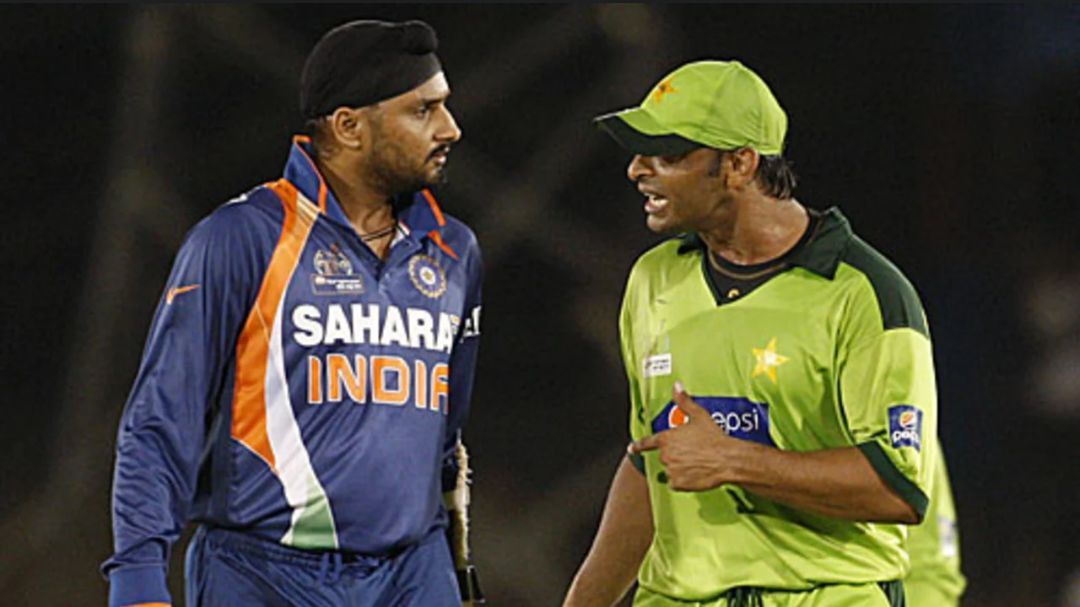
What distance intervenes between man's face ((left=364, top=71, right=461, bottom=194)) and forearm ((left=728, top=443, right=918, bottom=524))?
59 cm

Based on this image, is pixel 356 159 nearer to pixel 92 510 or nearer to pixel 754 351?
pixel 754 351

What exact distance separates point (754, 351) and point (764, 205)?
0.22m

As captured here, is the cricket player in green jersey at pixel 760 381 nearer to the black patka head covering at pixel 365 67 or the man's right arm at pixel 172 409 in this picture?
the black patka head covering at pixel 365 67

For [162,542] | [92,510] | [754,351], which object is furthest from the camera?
[92,510]

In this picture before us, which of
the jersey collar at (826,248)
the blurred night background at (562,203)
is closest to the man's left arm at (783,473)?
the jersey collar at (826,248)

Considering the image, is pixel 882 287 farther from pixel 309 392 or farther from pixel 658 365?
pixel 309 392

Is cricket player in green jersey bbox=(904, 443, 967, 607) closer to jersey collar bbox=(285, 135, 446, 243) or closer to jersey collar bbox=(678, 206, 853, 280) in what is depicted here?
jersey collar bbox=(678, 206, 853, 280)

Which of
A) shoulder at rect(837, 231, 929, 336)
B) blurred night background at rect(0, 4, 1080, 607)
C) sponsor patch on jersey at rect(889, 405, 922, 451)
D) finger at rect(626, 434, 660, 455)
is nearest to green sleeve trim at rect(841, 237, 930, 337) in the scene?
shoulder at rect(837, 231, 929, 336)

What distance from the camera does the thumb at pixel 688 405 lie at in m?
2.66

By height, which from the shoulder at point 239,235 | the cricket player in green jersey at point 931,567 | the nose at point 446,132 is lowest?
the cricket player in green jersey at point 931,567

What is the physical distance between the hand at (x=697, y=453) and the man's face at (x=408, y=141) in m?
0.49

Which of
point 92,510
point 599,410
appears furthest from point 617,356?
point 92,510

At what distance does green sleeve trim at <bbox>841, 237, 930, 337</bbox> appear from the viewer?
2689mm

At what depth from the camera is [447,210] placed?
5.04 m
